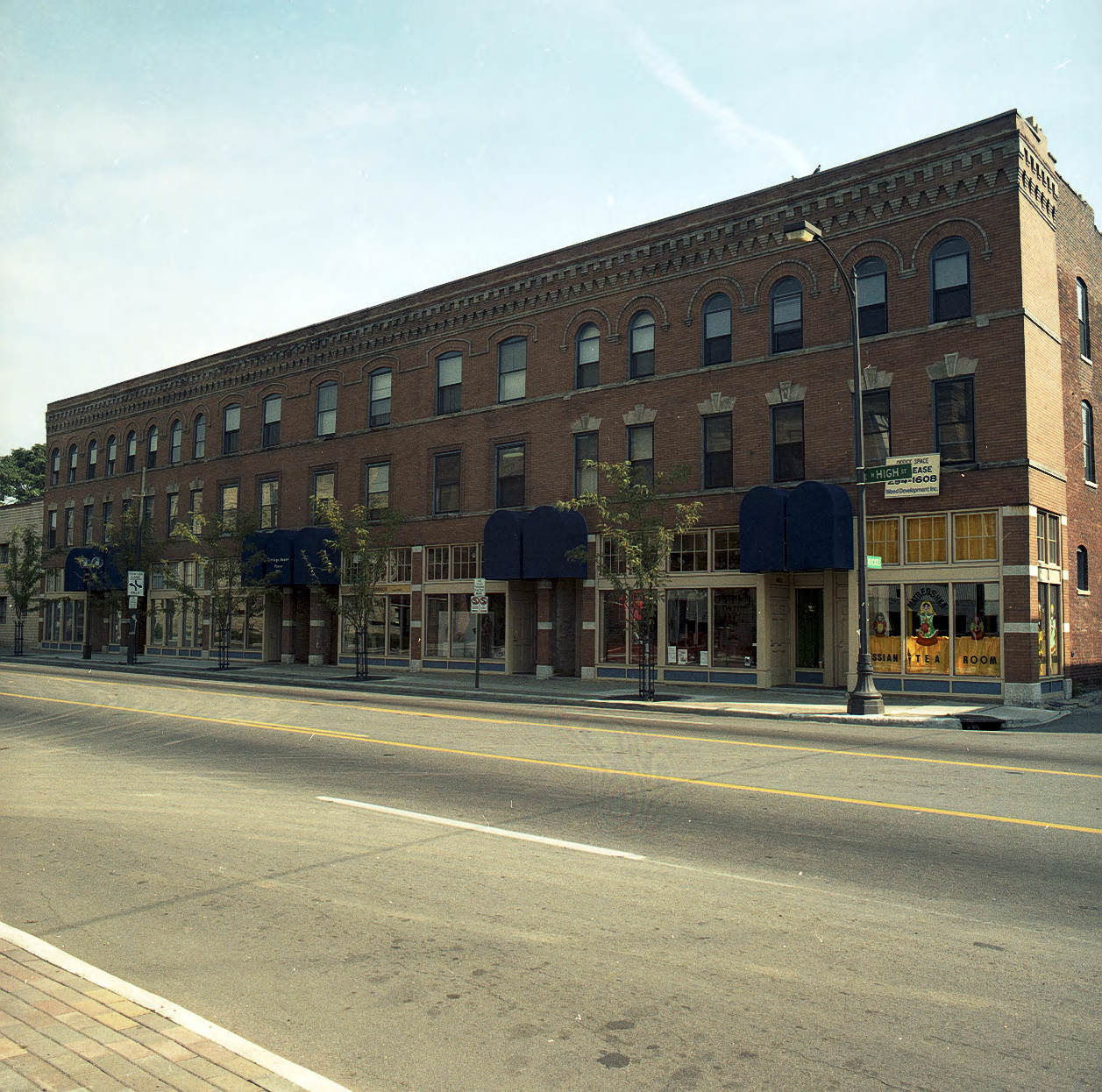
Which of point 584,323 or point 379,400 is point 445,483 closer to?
point 379,400

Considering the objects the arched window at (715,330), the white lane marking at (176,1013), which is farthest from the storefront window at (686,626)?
the white lane marking at (176,1013)

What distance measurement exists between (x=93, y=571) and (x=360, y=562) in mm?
20494

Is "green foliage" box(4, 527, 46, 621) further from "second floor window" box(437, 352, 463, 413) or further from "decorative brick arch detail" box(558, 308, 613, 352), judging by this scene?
"decorative brick arch detail" box(558, 308, 613, 352)

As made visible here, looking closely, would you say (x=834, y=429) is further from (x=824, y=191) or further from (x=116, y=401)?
(x=116, y=401)

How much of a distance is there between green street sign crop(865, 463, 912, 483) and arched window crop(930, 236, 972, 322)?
15.6 feet

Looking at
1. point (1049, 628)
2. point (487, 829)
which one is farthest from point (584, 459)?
point (487, 829)

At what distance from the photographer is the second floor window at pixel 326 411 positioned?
36.9 m

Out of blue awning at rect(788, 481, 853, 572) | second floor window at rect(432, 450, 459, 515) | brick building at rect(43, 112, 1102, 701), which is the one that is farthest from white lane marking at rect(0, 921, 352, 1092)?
second floor window at rect(432, 450, 459, 515)

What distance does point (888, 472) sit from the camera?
19906 millimetres

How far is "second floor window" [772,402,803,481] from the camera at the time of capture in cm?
2450

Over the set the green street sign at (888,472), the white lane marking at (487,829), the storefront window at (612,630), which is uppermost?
the green street sign at (888,472)

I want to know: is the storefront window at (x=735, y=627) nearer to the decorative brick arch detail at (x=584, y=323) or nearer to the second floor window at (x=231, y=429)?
the decorative brick arch detail at (x=584, y=323)

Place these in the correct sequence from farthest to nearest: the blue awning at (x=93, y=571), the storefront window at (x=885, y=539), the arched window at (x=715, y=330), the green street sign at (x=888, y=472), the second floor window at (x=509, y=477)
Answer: the blue awning at (x=93, y=571)
the second floor window at (x=509, y=477)
the arched window at (x=715, y=330)
the storefront window at (x=885, y=539)
the green street sign at (x=888, y=472)

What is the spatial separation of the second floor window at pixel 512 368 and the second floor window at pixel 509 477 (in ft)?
5.33
